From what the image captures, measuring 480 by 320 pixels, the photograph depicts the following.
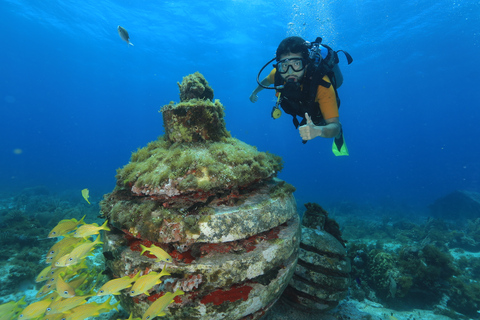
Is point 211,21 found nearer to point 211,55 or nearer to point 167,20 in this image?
point 167,20

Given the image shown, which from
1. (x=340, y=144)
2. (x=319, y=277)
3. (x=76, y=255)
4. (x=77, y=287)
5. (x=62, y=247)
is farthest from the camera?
(x=340, y=144)

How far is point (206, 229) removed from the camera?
98.3 inches

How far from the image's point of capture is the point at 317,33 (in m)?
32.1

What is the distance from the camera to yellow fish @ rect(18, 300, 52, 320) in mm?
2621

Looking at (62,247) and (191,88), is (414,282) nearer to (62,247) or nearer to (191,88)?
(191,88)

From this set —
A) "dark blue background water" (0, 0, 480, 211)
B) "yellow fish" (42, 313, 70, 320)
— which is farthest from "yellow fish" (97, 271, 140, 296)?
"dark blue background water" (0, 0, 480, 211)

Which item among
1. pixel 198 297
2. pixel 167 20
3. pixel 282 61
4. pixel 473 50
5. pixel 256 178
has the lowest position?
pixel 198 297

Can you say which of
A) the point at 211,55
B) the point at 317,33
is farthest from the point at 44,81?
the point at 317,33

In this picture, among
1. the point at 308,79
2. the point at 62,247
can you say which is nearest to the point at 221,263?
the point at 62,247

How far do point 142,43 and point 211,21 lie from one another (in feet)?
53.5

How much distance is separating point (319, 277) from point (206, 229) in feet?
7.77

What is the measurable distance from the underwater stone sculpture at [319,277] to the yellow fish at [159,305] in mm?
2271

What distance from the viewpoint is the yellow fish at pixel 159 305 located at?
7.32ft

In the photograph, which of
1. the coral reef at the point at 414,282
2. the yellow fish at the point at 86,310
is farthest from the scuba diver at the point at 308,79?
the coral reef at the point at 414,282
